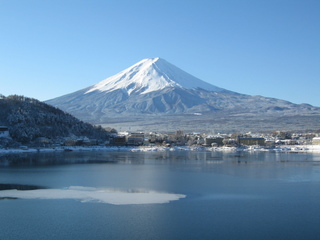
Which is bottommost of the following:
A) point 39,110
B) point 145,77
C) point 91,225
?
point 91,225

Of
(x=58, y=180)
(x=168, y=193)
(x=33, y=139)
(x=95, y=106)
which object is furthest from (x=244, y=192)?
(x=95, y=106)

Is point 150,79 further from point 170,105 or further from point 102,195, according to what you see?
point 102,195

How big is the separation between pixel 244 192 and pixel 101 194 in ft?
17.4

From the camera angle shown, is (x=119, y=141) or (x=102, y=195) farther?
(x=119, y=141)

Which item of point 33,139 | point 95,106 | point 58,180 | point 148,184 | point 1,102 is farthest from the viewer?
point 95,106

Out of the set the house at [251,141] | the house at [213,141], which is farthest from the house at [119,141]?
the house at [251,141]

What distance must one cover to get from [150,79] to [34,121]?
104848mm

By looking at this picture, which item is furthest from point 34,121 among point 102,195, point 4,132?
point 102,195

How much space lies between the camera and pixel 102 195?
1497 cm

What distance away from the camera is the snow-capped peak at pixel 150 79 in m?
149

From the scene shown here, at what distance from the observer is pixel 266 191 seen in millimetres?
16000

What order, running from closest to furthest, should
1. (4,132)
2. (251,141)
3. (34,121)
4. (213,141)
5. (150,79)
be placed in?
(4,132) → (34,121) → (251,141) → (213,141) → (150,79)

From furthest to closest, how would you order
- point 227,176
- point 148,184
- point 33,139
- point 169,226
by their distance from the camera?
point 33,139 < point 227,176 < point 148,184 < point 169,226

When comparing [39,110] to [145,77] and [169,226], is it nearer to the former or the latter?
[169,226]
